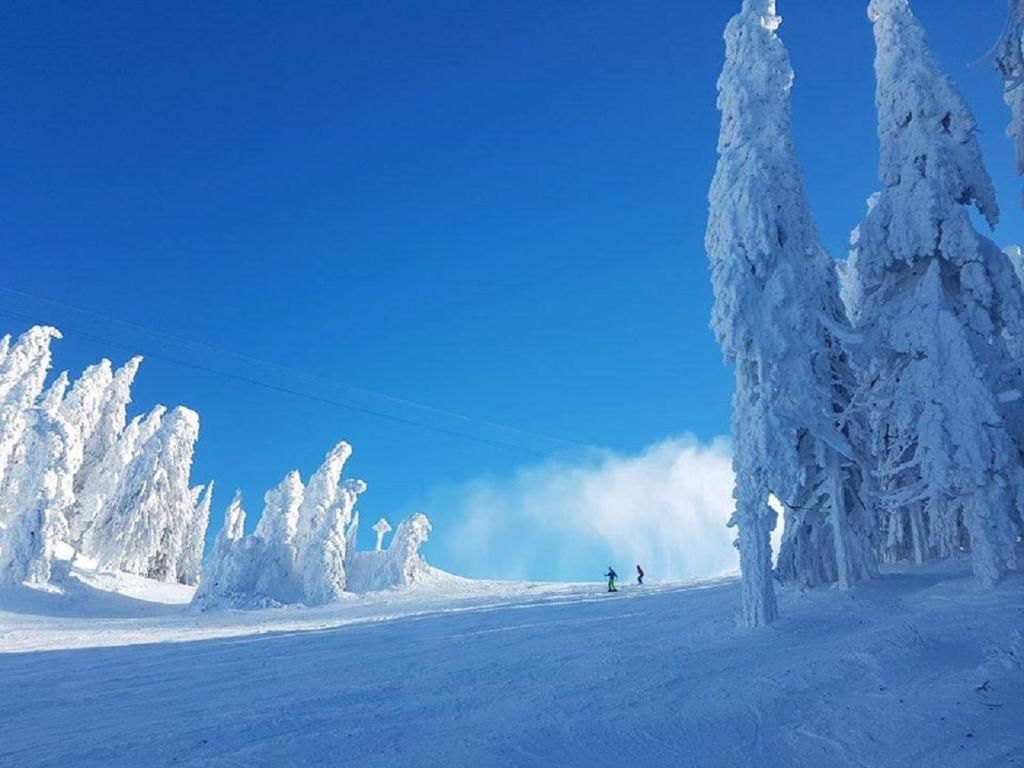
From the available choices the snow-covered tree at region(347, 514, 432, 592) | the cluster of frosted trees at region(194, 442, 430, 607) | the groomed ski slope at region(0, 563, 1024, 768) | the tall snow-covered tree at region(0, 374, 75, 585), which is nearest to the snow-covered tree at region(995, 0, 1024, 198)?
the groomed ski slope at region(0, 563, 1024, 768)

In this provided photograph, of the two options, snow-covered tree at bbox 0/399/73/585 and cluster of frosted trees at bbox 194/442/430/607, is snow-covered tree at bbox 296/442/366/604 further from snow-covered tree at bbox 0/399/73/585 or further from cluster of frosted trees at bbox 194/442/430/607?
snow-covered tree at bbox 0/399/73/585

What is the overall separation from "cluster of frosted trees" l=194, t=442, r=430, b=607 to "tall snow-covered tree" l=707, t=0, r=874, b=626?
105 ft

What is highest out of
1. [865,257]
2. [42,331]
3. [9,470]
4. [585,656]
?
[42,331]

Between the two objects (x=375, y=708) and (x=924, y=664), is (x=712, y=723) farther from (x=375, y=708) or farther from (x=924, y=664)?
(x=375, y=708)

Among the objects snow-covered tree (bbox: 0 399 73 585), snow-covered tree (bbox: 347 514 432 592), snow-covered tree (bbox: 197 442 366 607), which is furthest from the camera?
snow-covered tree (bbox: 347 514 432 592)

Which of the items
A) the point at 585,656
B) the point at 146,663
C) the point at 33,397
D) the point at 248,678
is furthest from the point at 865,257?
the point at 33,397

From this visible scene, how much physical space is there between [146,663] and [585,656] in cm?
1109

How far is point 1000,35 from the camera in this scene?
7559 millimetres

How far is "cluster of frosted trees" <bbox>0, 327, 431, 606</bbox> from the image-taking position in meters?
37.8

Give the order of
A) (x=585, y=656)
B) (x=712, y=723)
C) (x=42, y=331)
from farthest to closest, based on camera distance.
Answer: (x=42, y=331) → (x=585, y=656) → (x=712, y=723)

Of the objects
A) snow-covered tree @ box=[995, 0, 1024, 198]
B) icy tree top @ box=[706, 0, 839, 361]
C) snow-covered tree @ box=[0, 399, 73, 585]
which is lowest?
snow-covered tree @ box=[0, 399, 73, 585]

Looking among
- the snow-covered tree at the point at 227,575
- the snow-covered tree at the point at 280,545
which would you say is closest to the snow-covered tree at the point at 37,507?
the snow-covered tree at the point at 227,575

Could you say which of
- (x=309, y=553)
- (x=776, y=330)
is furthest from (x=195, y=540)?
(x=776, y=330)

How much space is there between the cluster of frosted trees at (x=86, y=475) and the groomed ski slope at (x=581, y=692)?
23.2 m
